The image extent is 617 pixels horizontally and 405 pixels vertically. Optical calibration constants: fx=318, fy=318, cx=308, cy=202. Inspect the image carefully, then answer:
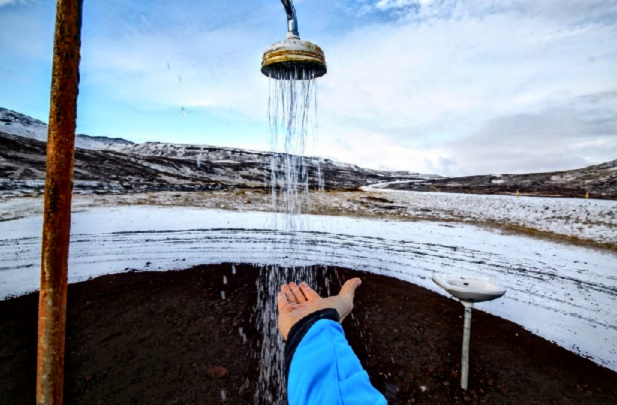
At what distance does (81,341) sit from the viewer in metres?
3.85

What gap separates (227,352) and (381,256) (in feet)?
17.0

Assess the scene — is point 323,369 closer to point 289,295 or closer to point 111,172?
point 289,295

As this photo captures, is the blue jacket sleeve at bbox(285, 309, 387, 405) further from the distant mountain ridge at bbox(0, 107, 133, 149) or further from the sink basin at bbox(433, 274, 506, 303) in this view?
the distant mountain ridge at bbox(0, 107, 133, 149)

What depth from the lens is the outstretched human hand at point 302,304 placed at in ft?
4.58

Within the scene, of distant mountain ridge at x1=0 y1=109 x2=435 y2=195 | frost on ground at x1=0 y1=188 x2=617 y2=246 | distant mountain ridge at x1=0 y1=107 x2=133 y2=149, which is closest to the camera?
frost on ground at x1=0 y1=188 x2=617 y2=246

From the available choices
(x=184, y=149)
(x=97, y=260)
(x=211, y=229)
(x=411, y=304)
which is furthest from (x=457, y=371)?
(x=184, y=149)

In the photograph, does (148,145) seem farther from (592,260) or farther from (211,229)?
(592,260)

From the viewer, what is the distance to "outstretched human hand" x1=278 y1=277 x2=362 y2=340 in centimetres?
140

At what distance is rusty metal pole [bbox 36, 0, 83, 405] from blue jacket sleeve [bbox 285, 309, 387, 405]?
3.95ft

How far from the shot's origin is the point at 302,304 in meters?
1.56

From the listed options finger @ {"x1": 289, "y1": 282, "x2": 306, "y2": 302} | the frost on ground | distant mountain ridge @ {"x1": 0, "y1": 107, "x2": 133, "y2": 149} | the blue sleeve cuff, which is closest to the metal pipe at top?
finger @ {"x1": 289, "y1": 282, "x2": 306, "y2": 302}

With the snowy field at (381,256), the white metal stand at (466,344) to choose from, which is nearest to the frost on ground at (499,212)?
the snowy field at (381,256)

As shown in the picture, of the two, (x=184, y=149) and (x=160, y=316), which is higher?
(x=184, y=149)

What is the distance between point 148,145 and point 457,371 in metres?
121
